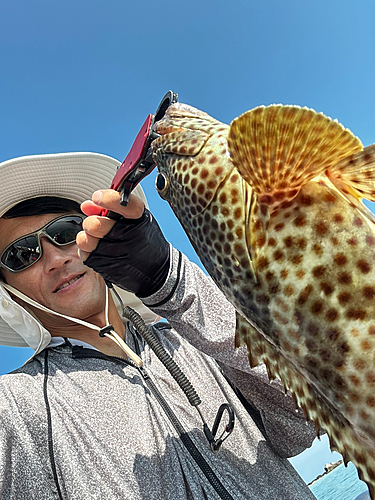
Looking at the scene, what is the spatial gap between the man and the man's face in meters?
0.01

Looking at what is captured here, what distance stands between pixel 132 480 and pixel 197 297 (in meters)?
1.34

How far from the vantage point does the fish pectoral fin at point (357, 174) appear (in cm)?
143

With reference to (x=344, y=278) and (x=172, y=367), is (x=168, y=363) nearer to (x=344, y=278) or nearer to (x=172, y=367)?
(x=172, y=367)

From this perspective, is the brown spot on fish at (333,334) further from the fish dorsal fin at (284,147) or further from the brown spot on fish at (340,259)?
the fish dorsal fin at (284,147)

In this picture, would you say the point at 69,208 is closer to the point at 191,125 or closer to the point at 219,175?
the point at 191,125

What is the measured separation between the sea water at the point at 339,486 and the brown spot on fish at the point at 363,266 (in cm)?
641

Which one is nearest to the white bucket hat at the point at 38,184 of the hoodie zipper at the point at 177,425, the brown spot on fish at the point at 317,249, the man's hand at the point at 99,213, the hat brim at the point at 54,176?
the hat brim at the point at 54,176

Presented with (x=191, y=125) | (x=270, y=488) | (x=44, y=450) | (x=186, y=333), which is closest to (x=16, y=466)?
(x=44, y=450)

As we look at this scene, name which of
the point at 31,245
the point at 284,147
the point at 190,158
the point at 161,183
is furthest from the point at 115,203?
the point at 31,245

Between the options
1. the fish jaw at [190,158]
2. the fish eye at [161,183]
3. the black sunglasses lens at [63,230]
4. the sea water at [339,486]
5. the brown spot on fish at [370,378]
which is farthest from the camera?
the sea water at [339,486]

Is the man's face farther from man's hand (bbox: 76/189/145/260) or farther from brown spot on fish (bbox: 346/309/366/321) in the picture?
brown spot on fish (bbox: 346/309/366/321)

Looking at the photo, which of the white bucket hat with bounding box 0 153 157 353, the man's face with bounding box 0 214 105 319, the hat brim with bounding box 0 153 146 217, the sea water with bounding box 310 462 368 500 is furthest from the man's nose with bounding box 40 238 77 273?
the sea water with bounding box 310 462 368 500

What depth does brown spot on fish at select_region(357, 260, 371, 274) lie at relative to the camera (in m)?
1.37

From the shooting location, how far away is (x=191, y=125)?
6.41 ft
